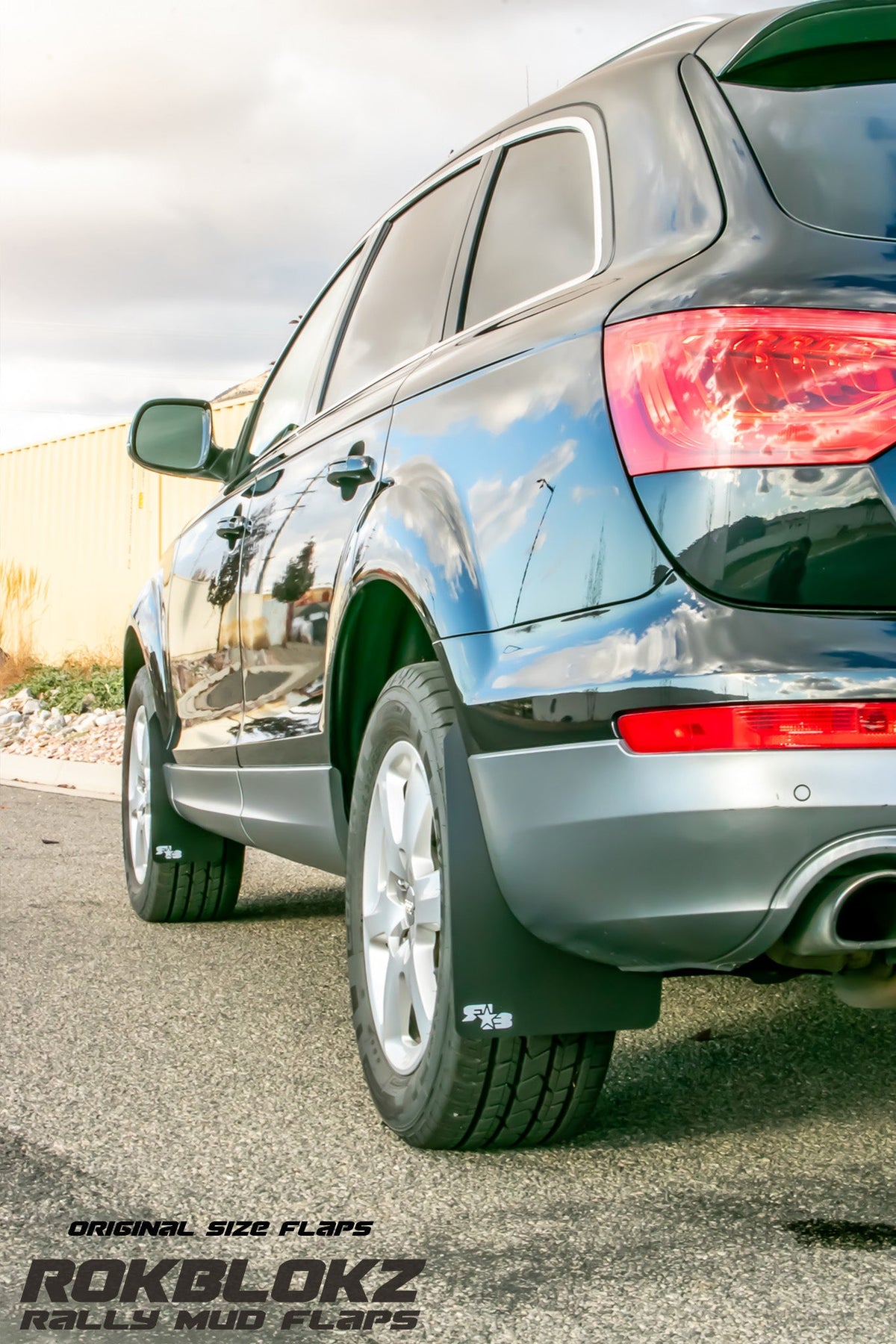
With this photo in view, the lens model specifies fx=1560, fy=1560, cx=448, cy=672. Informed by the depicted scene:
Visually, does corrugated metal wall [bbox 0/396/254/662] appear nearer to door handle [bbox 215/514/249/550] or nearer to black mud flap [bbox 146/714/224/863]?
black mud flap [bbox 146/714/224/863]

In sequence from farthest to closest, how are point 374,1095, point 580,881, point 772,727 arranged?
point 374,1095 < point 580,881 < point 772,727

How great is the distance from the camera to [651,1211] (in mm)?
2412

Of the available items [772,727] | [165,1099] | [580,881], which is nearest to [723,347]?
[772,727]

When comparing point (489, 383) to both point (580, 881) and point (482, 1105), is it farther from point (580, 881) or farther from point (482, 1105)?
point (482, 1105)

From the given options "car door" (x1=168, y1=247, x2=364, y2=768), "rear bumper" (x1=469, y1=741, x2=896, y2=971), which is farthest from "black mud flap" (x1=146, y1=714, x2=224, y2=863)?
"rear bumper" (x1=469, y1=741, x2=896, y2=971)

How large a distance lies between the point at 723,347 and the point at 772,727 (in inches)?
20.6

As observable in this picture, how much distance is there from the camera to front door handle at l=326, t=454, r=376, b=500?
3086mm

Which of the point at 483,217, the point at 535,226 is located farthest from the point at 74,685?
the point at 535,226

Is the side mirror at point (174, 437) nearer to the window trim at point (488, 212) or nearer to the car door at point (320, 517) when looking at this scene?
the car door at point (320, 517)

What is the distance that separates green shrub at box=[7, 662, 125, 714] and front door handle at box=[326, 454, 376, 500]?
400 inches

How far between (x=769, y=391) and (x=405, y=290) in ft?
5.31

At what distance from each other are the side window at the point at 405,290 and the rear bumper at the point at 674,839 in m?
1.30

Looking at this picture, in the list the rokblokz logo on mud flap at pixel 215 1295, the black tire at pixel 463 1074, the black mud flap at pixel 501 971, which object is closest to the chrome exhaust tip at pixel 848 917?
the black mud flap at pixel 501 971

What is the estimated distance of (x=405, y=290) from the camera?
3551mm
